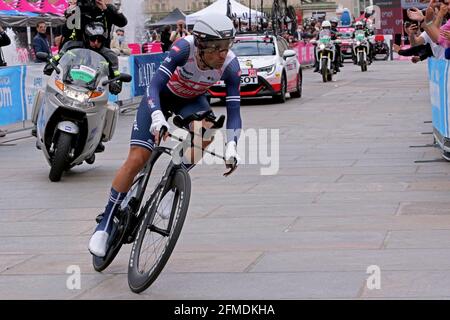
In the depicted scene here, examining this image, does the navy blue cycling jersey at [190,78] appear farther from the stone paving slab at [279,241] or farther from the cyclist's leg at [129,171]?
the stone paving slab at [279,241]

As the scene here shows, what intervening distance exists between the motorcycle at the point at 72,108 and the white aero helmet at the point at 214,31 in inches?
210

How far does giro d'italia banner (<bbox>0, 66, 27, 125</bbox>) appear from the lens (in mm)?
17547

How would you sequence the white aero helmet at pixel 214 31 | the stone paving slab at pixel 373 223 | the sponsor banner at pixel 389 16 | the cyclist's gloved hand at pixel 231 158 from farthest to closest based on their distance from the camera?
1. the sponsor banner at pixel 389 16
2. the stone paving slab at pixel 373 223
3. the white aero helmet at pixel 214 31
4. the cyclist's gloved hand at pixel 231 158

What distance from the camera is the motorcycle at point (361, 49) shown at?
40.2m

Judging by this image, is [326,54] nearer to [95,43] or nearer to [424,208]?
[95,43]

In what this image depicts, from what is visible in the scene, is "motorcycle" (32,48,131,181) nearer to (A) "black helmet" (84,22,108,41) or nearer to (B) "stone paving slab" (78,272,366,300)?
(A) "black helmet" (84,22,108,41)

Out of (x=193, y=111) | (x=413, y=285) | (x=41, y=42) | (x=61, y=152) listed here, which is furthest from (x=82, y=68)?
(x=41, y=42)

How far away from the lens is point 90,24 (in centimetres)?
1373

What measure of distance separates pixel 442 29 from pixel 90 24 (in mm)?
4444

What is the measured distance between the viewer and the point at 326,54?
33.7 metres

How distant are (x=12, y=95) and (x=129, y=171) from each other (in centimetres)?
1104

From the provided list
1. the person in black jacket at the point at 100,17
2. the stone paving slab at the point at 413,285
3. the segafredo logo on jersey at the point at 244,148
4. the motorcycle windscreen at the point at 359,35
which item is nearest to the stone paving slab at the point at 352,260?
the stone paving slab at the point at 413,285
